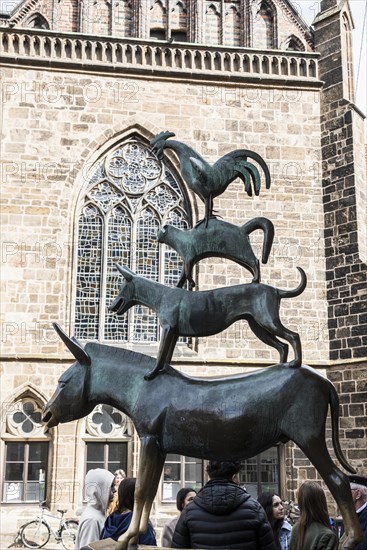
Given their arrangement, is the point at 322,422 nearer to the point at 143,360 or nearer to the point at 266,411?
the point at 266,411

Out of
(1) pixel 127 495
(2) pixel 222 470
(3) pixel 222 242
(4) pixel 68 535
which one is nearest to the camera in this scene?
(2) pixel 222 470

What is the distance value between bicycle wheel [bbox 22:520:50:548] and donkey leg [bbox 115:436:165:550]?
33.7 feet

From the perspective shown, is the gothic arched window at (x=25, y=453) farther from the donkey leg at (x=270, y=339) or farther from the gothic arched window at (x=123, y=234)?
the donkey leg at (x=270, y=339)

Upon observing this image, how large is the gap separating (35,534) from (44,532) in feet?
0.53

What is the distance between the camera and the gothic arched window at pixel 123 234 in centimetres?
1505

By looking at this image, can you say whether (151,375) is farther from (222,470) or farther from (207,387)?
(222,470)

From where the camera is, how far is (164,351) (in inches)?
149

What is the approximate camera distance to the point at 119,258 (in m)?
15.5

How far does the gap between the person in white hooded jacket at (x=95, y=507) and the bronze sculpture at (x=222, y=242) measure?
1765 mm

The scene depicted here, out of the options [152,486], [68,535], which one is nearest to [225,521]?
[152,486]

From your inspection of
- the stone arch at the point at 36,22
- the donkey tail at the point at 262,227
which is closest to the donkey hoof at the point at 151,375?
the donkey tail at the point at 262,227

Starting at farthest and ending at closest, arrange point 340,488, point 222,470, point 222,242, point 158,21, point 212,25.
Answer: point 158,21
point 212,25
point 222,242
point 222,470
point 340,488

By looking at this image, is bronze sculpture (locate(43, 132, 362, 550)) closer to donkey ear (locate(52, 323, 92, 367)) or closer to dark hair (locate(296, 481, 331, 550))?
donkey ear (locate(52, 323, 92, 367))

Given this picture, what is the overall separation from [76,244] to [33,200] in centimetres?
127
